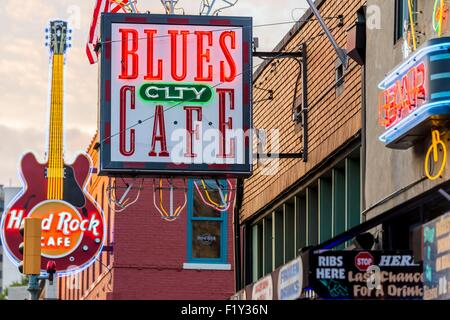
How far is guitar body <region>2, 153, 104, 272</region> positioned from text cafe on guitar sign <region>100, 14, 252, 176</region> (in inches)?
718

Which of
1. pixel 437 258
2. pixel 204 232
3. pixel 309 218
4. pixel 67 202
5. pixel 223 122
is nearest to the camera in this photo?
pixel 437 258

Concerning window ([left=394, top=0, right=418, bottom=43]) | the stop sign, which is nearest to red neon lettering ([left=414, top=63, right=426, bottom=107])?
the stop sign

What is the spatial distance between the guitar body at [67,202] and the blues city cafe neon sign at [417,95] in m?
24.4

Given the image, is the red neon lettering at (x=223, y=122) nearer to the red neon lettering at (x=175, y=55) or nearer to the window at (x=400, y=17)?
the red neon lettering at (x=175, y=55)

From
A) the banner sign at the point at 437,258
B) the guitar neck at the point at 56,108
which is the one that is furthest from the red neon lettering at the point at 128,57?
the guitar neck at the point at 56,108

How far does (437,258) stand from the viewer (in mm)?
15094

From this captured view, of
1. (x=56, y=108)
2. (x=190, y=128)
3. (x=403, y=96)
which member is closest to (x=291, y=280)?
(x=403, y=96)

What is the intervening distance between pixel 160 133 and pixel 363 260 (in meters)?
7.10

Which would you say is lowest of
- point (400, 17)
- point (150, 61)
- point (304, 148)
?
point (304, 148)

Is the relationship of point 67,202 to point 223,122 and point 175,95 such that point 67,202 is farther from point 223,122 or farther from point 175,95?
point 223,122

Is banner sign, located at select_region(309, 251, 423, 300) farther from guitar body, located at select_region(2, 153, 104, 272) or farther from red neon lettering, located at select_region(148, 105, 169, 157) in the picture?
guitar body, located at select_region(2, 153, 104, 272)

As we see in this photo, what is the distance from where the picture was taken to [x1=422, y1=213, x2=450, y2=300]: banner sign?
14688mm
